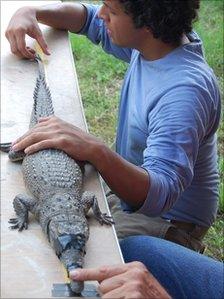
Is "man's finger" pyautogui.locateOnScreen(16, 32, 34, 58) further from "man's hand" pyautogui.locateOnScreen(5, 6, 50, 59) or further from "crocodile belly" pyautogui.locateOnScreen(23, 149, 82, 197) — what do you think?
"crocodile belly" pyautogui.locateOnScreen(23, 149, 82, 197)

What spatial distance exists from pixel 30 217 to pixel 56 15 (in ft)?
3.75

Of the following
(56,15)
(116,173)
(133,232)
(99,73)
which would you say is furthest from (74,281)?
(99,73)

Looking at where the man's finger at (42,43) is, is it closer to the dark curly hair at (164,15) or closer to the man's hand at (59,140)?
the dark curly hair at (164,15)

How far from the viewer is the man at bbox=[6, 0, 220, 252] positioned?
164 centimetres

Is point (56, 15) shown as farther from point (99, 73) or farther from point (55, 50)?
point (99, 73)

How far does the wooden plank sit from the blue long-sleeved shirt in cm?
18

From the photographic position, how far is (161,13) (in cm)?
180

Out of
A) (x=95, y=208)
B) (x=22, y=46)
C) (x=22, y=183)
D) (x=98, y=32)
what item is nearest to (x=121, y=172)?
(x=95, y=208)

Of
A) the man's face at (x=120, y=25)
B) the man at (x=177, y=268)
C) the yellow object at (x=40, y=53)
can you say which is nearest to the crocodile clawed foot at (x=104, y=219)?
the man at (x=177, y=268)

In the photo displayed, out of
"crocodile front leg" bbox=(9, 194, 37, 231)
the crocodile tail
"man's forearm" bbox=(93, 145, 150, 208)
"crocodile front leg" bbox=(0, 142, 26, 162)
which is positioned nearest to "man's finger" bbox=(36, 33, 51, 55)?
the crocodile tail

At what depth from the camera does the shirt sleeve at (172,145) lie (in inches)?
64.9

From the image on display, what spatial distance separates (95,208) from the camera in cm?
152

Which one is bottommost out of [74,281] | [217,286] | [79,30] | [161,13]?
[217,286]

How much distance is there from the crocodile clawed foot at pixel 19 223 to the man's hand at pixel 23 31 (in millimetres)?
915
